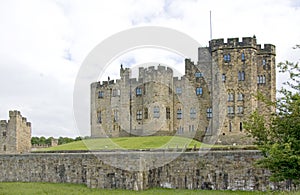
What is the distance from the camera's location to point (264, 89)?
170 ft

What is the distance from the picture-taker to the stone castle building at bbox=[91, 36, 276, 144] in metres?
51.1

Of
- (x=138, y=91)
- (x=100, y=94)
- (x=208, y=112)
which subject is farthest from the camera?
(x=100, y=94)

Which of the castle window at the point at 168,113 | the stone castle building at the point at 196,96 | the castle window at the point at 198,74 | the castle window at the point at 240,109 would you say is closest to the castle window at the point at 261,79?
the stone castle building at the point at 196,96

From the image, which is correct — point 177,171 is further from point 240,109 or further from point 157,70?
point 157,70

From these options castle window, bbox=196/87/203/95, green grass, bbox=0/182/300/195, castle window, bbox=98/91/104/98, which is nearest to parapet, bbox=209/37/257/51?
castle window, bbox=196/87/203/95

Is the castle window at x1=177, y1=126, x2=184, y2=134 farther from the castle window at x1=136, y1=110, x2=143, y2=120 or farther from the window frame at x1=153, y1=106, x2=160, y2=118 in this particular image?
the castle window at x1=136, y1=110, x2=143, y2=120

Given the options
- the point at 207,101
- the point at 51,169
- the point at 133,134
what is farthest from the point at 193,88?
the point at 51,169

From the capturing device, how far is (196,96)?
5625cm

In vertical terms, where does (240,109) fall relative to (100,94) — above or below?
below

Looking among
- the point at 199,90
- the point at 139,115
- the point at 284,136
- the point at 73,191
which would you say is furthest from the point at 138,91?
the point at 284,136

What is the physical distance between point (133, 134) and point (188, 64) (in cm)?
1142

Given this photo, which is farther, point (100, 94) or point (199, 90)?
point (100, 94)

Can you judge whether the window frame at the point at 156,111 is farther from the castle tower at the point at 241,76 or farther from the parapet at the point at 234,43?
the parapet at the point at 234,43

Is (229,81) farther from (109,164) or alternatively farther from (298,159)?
(298,159)
